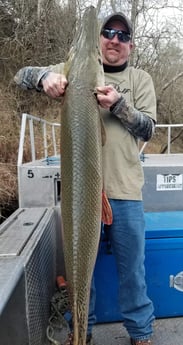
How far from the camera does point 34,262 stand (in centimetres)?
216

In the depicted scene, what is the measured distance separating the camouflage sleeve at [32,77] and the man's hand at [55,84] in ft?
0.35

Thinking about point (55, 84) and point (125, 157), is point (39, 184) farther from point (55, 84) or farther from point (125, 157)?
point (55, 84)

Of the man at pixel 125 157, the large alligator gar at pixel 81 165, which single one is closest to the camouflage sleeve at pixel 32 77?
the man at pixel 125 157

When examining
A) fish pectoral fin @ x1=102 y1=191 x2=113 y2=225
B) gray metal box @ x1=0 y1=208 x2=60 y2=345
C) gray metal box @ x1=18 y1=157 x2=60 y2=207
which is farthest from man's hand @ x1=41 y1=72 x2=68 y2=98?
gray metal box @ x1=18 y1=157 x2=60 y2=207

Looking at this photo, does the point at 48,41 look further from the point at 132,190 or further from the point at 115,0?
the point at 132,190

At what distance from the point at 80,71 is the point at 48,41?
13.1 m

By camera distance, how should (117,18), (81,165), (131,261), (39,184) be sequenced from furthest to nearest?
(39,184) → (131,261) → (117,18) → (81,165)

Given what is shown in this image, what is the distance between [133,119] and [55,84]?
0.46 meters

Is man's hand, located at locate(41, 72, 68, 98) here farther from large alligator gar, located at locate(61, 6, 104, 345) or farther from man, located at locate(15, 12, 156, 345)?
man, located at locate(15, 12, 156, 345)

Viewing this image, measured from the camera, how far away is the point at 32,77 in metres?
2.21

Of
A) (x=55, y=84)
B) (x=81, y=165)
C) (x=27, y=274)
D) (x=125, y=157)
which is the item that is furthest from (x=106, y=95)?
(x=27, y=274)

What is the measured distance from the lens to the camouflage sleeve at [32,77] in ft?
7.04

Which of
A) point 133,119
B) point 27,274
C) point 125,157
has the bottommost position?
point 27,274

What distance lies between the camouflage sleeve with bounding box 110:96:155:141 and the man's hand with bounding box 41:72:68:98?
276 millimetres
